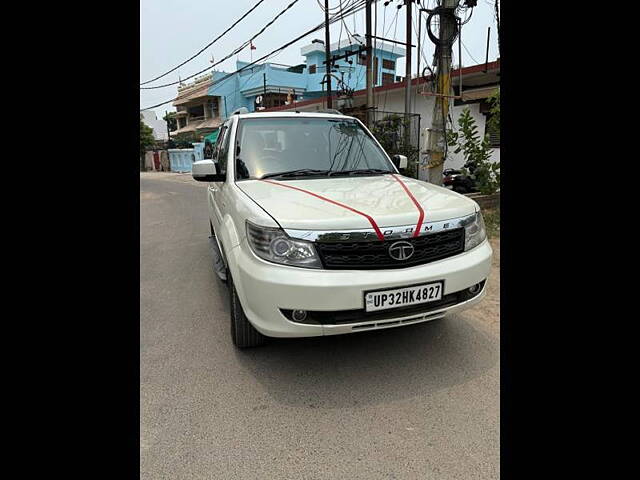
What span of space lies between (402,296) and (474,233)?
2.41 feet

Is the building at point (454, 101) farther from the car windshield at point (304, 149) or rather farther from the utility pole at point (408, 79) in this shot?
the car windshield at point (304, 149)

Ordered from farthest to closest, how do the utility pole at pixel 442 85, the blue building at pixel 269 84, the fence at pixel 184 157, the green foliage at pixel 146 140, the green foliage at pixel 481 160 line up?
the green foliage at pixel 146 140
the fence at pixel 184 157
the blue building at pixel 269 84
the green foliage at pixel 481 160
the utility pole at pixel 442 85

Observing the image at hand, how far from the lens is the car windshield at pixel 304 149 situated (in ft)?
10.7

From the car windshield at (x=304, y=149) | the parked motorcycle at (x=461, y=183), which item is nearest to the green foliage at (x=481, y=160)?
the parked motorcycle at (x=461, y=183)

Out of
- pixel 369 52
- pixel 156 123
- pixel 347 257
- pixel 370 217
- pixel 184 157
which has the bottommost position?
pixel 347 257

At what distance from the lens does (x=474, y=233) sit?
2.55 meters

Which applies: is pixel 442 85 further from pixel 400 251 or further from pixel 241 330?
pixel 241 330

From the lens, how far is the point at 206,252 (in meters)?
5.68

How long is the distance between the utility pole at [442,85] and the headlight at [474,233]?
3.94 meters

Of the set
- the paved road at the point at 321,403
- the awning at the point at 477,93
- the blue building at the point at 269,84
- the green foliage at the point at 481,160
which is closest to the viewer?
the paved road at the point at 321,403

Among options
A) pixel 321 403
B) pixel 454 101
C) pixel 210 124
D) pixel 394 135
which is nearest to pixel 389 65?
pixel 210 124
